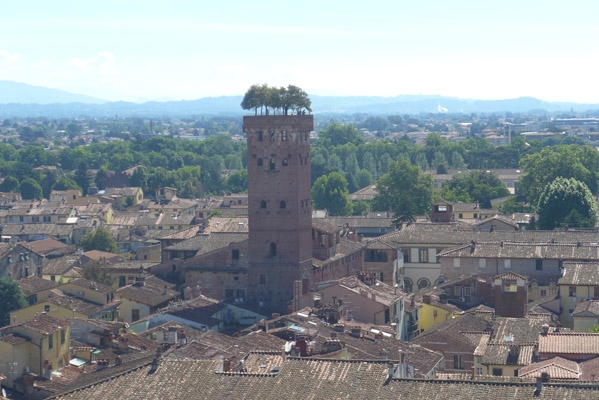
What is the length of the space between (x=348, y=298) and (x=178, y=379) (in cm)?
2471

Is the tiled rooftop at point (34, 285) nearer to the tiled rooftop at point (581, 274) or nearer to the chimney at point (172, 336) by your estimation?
the chimney at point (172, 336)

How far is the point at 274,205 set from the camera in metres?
61.8

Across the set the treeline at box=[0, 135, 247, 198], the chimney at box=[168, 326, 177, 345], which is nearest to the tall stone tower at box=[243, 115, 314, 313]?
the chimney at box=[168, 326, 177, 345]

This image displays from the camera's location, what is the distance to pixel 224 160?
186750mm

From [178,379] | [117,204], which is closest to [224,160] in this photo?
[117,204]

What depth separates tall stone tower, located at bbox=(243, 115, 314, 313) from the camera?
201ft

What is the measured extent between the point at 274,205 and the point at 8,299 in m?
12.5

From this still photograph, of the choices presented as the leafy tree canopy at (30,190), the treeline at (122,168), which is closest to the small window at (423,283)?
the treeline at (122,168)

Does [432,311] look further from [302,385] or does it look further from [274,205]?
[302,385]

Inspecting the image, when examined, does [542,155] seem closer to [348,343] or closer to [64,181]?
[64,181]

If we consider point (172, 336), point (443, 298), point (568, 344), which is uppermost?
point (568, 344)

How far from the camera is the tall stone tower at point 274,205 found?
61.4 metres

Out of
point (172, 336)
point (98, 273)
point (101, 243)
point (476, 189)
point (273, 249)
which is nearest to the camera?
point (172, 336)

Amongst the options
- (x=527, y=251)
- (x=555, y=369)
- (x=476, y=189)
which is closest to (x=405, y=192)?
(x=476, y=189)
